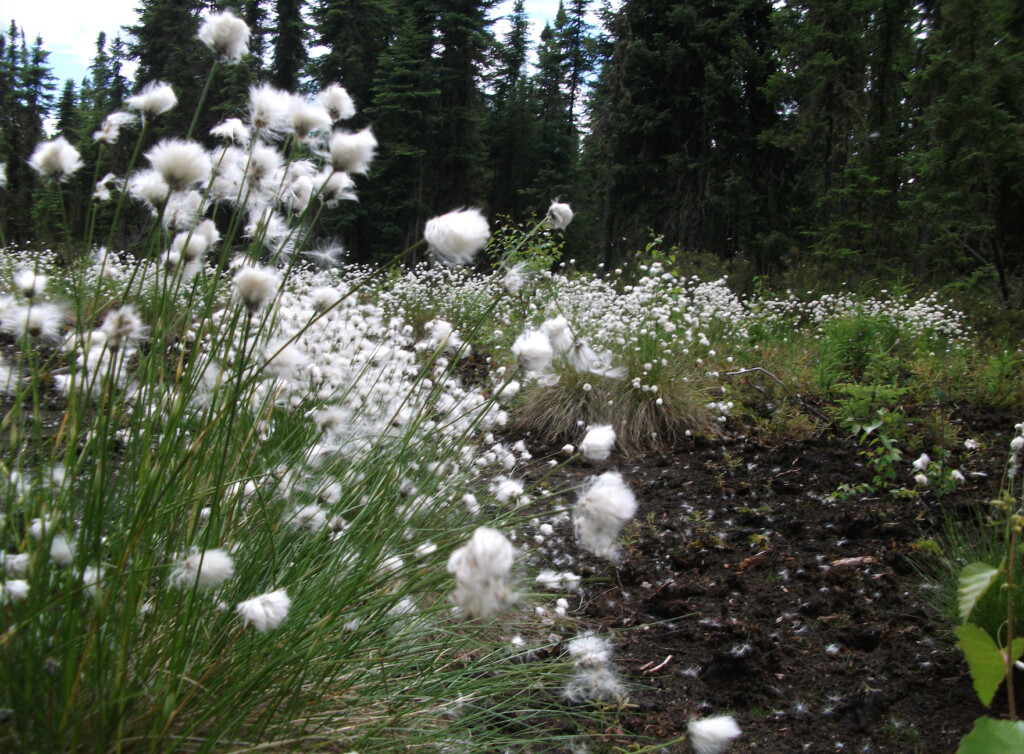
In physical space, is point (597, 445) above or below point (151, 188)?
below

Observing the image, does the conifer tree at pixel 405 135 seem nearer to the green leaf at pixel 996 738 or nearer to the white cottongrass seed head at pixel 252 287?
the white cottongrass seed head at pixel 252 287

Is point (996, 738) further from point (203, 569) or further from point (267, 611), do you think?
point (203, 569)

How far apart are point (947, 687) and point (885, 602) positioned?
1.59 feet

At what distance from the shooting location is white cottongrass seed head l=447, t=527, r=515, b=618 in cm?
80

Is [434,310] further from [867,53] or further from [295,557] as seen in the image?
[867,53]

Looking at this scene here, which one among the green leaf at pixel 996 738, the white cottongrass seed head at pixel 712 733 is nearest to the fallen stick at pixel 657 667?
the white cottongrass seed head at pixel 712 733

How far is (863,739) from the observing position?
1.73 metres

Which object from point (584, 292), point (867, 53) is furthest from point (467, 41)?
point (584, 292)

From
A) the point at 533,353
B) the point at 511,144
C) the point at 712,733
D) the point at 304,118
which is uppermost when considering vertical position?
the point at 511,144

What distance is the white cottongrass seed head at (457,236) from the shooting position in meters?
1.13

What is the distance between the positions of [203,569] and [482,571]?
2.09ft

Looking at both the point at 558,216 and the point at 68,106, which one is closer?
the point at 558,216

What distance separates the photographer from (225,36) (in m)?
1.45

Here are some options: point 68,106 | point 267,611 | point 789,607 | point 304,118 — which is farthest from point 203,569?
point 68,106
